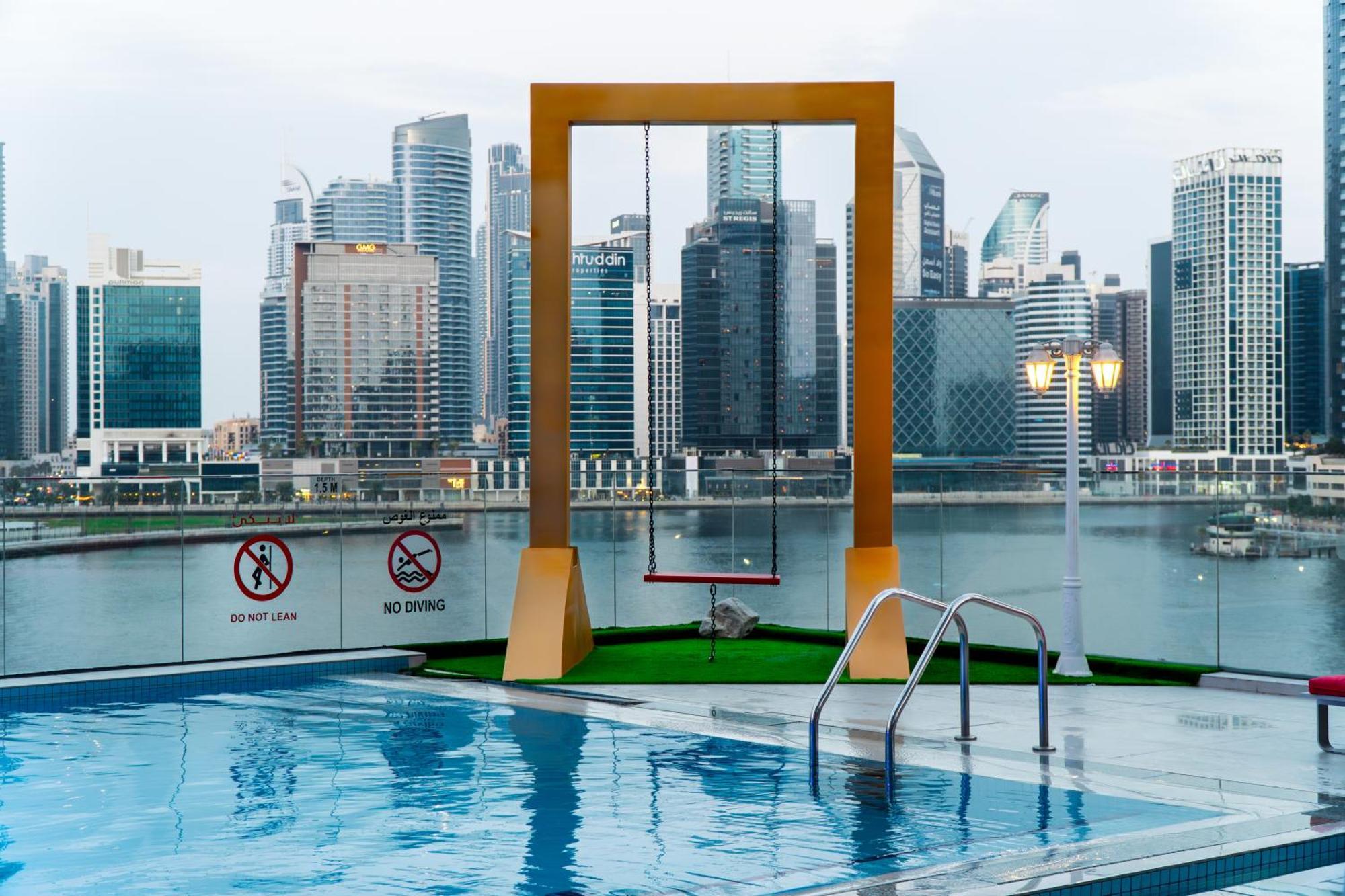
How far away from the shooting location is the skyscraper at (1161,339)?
376ft

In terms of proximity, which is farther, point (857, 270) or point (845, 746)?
point (857, 270)

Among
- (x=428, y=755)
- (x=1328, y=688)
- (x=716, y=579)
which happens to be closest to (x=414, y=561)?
(x=716, y=579)

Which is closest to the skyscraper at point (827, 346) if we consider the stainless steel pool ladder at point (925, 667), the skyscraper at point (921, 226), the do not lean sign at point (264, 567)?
the skyscraper at point (921, 226)

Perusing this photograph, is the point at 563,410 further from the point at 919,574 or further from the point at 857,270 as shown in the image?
the point at 919,574

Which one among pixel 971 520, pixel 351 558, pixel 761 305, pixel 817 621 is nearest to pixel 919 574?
pixel 817 621

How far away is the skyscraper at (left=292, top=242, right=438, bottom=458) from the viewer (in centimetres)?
12194

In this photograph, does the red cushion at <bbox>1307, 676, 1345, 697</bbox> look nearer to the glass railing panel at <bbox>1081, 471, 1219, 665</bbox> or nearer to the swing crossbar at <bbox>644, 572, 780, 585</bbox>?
the swing crossbar at <bbox>644, 572, 780, 585</bbox>

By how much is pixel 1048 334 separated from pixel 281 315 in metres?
84.7

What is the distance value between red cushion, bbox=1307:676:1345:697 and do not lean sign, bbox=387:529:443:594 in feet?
24.6

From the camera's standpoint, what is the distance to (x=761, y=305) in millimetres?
101062

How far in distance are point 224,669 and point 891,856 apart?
22.0 ft

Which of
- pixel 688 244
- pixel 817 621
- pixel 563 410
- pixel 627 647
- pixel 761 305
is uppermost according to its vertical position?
pixel 688 244

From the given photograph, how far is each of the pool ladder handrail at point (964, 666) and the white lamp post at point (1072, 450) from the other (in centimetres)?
240

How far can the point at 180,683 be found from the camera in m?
9.59
